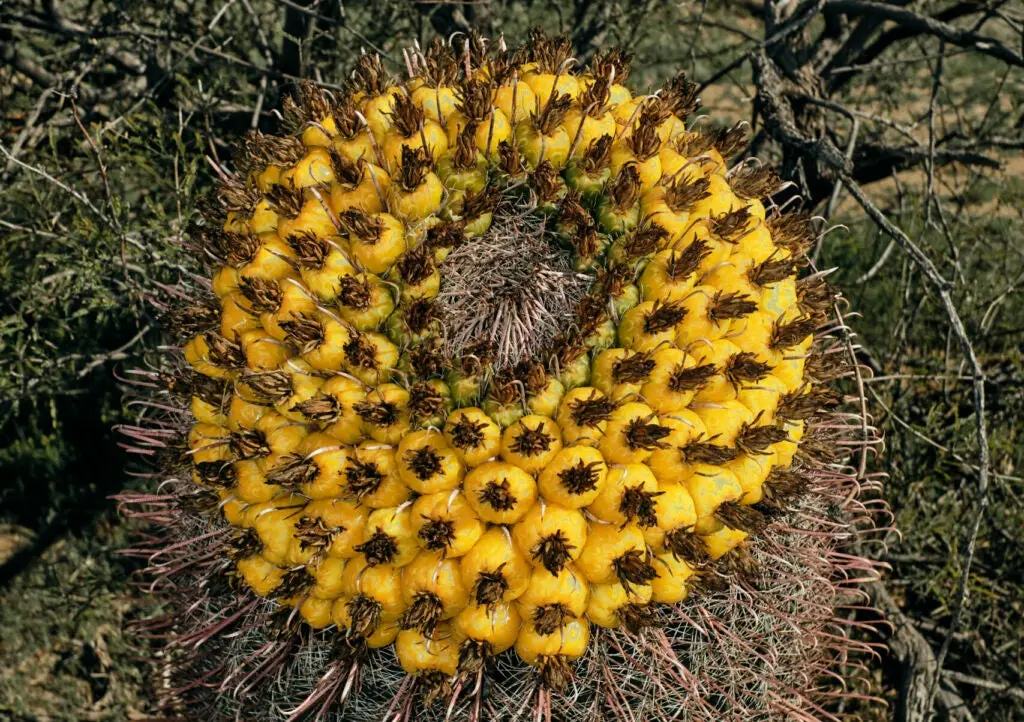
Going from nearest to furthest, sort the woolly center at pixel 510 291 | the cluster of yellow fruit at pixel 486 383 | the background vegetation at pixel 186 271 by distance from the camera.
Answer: the cluster of yellow fruit at pixel 486 383 → the woolly center at pixel 510 291 → the background vegetation at pixel 186 271

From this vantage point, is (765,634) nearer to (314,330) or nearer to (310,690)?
(310,690)

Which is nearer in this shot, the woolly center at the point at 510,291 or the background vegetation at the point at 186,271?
the woolly center at the point at 510,291

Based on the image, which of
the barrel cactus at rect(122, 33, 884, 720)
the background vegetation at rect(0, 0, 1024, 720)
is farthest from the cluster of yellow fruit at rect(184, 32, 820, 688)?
the background vegetation at rect(0, 0, 1024, 720)

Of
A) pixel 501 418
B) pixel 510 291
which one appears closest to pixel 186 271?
pixel 510 291

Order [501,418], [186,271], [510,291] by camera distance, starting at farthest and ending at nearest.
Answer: [186,271] → [510,291] → [501,418]

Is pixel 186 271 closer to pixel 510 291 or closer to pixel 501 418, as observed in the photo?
pixel 510 291

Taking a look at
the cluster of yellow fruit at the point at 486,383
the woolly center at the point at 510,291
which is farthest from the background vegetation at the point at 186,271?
the woolly center at the point at 510,291

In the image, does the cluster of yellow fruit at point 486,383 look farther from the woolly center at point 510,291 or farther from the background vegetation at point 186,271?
the background vegetation at point 186,271
